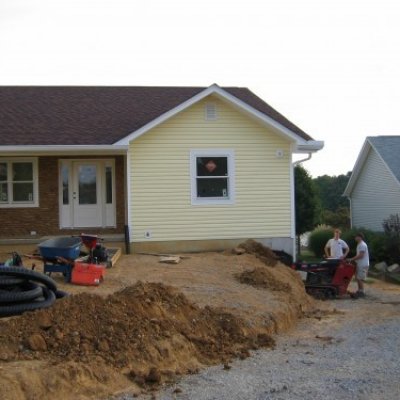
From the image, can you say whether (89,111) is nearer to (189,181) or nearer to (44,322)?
(189,181)

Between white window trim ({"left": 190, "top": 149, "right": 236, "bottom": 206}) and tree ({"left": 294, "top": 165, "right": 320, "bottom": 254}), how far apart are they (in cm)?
1338

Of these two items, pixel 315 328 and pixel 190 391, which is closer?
pixel 190 391

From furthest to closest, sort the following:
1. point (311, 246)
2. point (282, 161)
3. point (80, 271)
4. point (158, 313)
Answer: point (311, 246) → point (282, 161) → point (80, 271) → point (158, 313)

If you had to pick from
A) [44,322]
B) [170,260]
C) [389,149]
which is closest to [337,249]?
[170,260]

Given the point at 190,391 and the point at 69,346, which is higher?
the point at 69,346

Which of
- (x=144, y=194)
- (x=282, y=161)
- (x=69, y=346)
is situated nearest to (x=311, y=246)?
(x=282, y=161)

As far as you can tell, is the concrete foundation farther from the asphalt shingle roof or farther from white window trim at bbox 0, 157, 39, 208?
the asphalt shingle roof

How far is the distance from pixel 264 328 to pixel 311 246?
20908 mm

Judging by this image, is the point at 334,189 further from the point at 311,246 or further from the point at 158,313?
the point at 158,313

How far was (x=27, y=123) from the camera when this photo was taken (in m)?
17.9

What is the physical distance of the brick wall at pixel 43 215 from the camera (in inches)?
686

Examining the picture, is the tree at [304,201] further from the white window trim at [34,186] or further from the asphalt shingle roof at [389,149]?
the white window trim at [34,186]

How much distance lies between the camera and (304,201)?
3084cm

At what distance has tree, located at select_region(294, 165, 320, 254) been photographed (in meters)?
30.6
